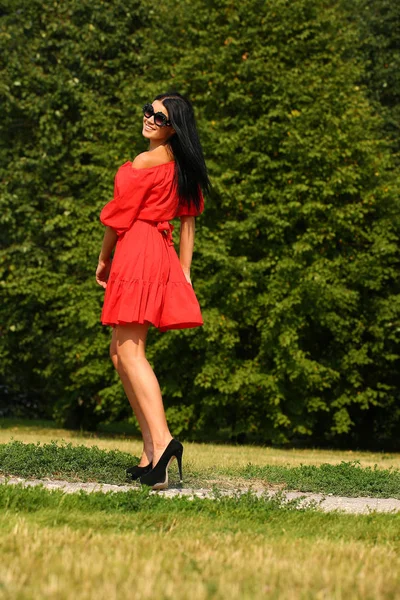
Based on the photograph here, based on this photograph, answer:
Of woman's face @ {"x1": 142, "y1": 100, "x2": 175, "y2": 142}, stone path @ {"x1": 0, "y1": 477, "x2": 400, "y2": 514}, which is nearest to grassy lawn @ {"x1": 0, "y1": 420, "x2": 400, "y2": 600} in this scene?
stone path @ {"x1": 0, "y1": 477, "x2": 400, "y2": 514}

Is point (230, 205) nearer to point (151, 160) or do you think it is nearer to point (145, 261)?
point (151, 160)

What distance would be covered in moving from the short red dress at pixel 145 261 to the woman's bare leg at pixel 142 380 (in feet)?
0.41

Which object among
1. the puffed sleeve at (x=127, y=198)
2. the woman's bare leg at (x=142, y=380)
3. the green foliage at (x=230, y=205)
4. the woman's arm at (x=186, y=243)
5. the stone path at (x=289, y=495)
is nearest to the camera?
the stone path at (x=289, y=495)

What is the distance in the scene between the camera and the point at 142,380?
18.0 ft

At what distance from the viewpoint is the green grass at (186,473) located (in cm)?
573

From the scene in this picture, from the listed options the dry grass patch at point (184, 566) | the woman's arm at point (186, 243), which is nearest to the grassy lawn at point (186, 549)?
the dry grass patch at point (184, 566)

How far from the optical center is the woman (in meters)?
5.45

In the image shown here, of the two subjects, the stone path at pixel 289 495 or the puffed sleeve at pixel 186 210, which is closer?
the stone path at pixel 289 495

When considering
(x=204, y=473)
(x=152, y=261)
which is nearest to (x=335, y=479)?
(x=204, y=473)

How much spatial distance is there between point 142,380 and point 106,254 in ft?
3.12

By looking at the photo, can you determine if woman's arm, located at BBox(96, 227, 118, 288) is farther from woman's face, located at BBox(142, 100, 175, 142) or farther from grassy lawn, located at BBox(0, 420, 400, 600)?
grassy lawn, located at BBox(0, 420, 400, 600)

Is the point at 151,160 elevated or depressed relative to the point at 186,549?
elevated

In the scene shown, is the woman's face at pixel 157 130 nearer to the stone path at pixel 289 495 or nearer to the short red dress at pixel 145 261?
the short red dress at pixel 145 261

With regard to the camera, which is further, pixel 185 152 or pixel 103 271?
pixel 103 271
